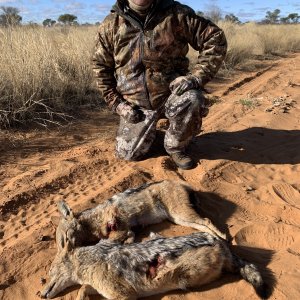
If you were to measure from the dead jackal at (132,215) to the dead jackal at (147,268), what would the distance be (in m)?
0.44

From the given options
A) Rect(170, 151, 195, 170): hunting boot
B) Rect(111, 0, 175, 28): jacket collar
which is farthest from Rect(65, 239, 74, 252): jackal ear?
Rect(111, 0, 175, 28): jacket collar

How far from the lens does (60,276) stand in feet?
11.4

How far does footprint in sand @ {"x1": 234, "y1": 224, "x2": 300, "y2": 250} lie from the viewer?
3.97m

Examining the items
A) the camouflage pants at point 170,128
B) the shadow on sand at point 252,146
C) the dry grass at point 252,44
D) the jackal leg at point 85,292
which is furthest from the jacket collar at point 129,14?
the dry grass at point 252,44

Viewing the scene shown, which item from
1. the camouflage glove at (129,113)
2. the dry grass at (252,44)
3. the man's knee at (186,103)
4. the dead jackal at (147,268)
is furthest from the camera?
the dry grass at (252,44)

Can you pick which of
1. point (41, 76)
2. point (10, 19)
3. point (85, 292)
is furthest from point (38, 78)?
point (85, 292)

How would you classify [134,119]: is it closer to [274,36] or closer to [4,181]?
[4,181]

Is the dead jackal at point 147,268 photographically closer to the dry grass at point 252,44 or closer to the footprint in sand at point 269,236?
the footprint in sand at point 269,236

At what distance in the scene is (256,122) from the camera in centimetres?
716

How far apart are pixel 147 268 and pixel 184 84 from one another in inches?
98.1

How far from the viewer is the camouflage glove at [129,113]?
5.59 metres

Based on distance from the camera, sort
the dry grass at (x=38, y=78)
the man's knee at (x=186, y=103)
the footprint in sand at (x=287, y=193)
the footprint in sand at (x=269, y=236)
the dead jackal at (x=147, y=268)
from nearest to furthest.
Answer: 1. the dead jackal at (x=147, y=268)
2. the footprint in sand at (x=269, y=236)
3. the footprint in sand at (x=287, y=193)
4. the man's knee at (x=186, y=103)
5. the dry grass at (x=38, y=78)

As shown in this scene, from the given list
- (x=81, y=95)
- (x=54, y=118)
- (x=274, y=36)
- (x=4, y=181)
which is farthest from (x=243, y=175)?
(x=274, y=36)

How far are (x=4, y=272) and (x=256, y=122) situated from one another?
15.6 ft
